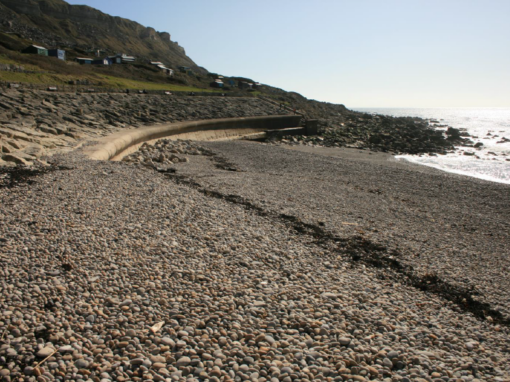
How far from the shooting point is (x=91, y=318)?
4.15m

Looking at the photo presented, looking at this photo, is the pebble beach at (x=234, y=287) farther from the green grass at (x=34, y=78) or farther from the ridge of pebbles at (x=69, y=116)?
the green grass at (x=34, y=78)

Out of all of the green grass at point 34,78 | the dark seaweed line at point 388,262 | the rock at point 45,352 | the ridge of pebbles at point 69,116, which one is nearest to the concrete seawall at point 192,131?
the ridge of pebbles at point 69,116

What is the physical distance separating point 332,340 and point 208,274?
6.64 feet

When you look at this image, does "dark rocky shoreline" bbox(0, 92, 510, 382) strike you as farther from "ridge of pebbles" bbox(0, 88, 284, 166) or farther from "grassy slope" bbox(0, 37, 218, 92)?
"grassy slope" bbox(0, 37, 218, 92)

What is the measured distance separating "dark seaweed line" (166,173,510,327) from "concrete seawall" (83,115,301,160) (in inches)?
299

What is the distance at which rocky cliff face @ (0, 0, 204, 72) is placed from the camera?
75.1m

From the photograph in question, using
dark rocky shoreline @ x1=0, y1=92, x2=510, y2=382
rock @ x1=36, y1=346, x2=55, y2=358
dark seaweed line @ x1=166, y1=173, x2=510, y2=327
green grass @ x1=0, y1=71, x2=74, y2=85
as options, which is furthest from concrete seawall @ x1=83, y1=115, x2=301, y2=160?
rock @ x1=36, y1=346, x2=55, y2=358

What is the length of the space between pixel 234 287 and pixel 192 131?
20.9 m

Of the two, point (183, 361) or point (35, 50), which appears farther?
point (35, 50)

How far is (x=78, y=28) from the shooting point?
314 feet

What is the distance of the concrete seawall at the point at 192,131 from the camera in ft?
47.4

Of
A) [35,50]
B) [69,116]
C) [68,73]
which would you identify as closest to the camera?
[69,116]

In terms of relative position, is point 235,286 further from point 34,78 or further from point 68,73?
point 68,73

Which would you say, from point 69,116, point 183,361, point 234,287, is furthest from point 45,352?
point 69,116
